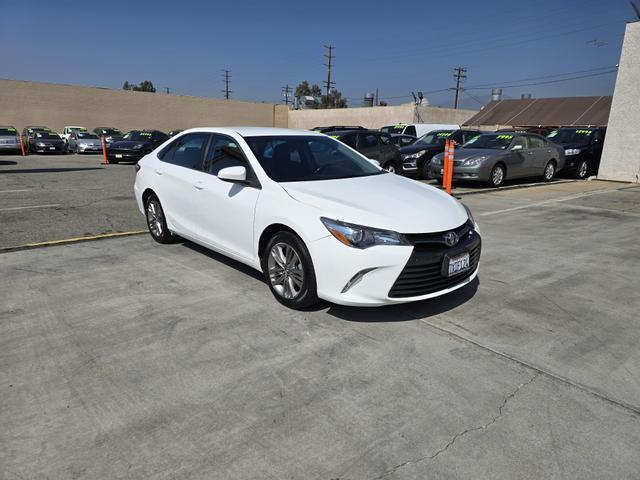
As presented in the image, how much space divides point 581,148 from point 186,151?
14223mm

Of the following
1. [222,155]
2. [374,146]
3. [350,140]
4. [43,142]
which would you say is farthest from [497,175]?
[43,142]

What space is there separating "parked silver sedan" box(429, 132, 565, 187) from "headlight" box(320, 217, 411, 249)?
29.7ft

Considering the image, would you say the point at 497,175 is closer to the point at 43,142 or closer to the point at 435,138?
the point at 435,138

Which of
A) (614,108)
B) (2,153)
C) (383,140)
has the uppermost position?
(614,108)

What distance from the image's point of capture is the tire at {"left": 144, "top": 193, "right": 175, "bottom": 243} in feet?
19.9

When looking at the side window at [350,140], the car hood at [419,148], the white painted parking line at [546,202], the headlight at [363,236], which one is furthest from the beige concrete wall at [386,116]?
the headlight at [363,236]

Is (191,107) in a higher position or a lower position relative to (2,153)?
higher

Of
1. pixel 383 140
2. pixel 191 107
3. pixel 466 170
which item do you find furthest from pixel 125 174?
pixel 191 107

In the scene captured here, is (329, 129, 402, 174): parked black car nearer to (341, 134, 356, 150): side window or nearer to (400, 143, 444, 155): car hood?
(341, 134, 356, 150): side window

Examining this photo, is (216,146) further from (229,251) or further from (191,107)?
(191,107)

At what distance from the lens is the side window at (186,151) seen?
17.6 ft

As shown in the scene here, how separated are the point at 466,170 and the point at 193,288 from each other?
30.0ft

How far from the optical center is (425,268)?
369 cm

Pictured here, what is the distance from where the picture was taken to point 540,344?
11.8ft
